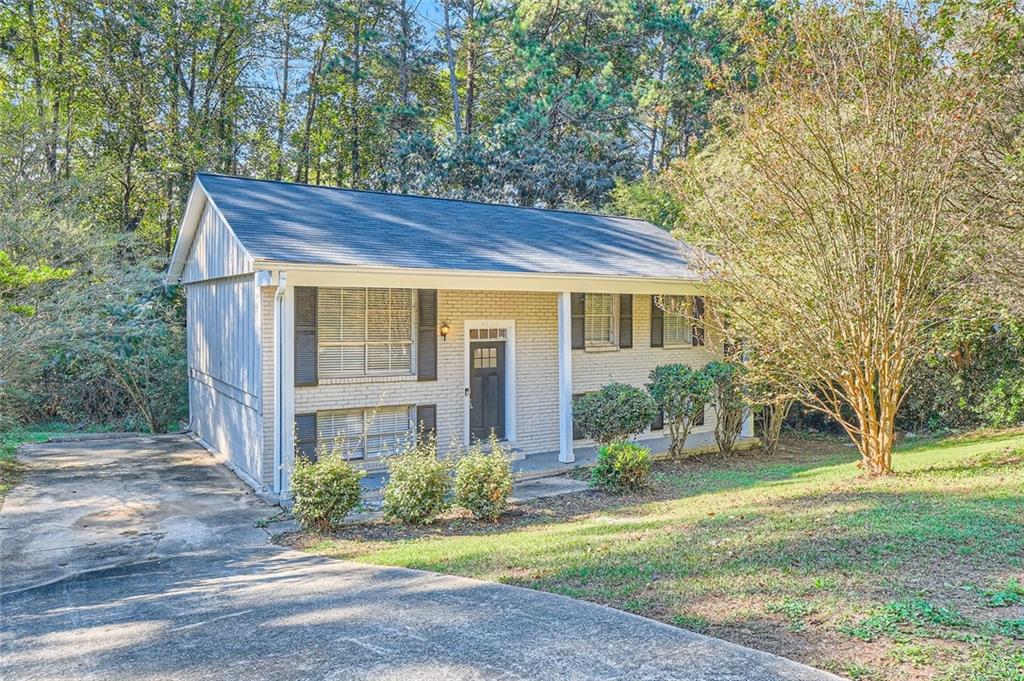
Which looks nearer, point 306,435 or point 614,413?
point 306,435

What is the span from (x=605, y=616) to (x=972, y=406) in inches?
520

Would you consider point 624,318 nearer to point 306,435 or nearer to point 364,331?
point 364,331

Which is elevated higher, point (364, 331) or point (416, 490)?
point (364, 331)

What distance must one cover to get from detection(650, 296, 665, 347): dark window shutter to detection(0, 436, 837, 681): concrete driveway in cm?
832

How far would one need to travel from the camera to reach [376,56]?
26.6 m

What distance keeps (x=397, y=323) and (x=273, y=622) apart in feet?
22.0

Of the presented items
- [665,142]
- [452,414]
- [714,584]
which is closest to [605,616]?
[714,584]

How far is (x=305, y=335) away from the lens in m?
10.2

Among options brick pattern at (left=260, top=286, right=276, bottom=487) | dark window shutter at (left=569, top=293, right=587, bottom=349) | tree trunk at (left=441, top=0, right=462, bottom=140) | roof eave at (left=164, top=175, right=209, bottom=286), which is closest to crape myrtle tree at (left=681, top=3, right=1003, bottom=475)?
dark window shutter at (left=569, top=293, right=587, bottom=349)

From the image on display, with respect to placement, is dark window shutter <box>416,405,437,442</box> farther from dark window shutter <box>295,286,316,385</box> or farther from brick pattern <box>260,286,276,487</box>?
brick pattern <box>260,286,276,487</box>

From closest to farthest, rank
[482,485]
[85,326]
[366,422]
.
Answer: [482,485] → [366,422] → [85,326]

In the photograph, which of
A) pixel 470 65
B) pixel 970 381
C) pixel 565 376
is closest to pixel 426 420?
pixel 565 376

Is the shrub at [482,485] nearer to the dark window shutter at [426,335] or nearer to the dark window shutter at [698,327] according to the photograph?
the dark window shutter at [426,335]

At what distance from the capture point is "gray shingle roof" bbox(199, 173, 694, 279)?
10.0m
